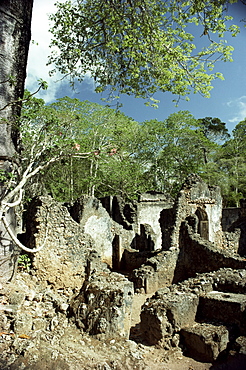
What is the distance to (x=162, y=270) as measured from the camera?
10.5m

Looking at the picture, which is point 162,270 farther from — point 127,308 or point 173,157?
point 173,157

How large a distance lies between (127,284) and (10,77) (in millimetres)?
4745

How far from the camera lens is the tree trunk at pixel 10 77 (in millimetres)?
6042

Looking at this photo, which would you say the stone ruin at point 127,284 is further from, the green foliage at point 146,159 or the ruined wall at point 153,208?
the green foliage at point 146,159

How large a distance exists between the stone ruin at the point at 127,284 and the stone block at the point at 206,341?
16 mm

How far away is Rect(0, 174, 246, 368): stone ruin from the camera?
564 cm

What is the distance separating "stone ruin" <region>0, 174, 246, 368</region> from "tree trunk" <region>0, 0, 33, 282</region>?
818mm

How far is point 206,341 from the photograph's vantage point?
5.21 meters

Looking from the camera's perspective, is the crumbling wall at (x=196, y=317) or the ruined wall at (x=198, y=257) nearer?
the crumbling wall at (x=196, y=317)

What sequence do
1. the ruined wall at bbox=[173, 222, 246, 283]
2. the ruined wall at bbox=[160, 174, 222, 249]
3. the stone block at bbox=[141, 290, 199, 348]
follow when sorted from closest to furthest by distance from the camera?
the stone block at bbox=[141, 290, 199, 348] < the ruined wall at bbox=[173, 222, 246, 283] < the ruined wall at bbox=[160, 174, 222, 249]

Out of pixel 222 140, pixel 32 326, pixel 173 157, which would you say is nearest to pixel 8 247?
pixel 32 326

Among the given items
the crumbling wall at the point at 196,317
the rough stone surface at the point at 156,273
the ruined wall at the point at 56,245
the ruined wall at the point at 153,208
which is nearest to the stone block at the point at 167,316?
→ the crumbling wall at the point at 196,317

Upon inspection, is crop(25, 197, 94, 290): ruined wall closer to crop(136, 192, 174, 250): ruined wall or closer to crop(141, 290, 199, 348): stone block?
crop(141, 290, 199, 348): stone block

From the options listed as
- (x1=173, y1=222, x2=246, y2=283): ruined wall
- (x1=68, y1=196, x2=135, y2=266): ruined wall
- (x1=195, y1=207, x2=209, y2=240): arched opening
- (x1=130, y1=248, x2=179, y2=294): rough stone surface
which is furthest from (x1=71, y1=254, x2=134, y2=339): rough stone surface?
(x1=195, y1=207, x2=209, y2=240): arched opening
